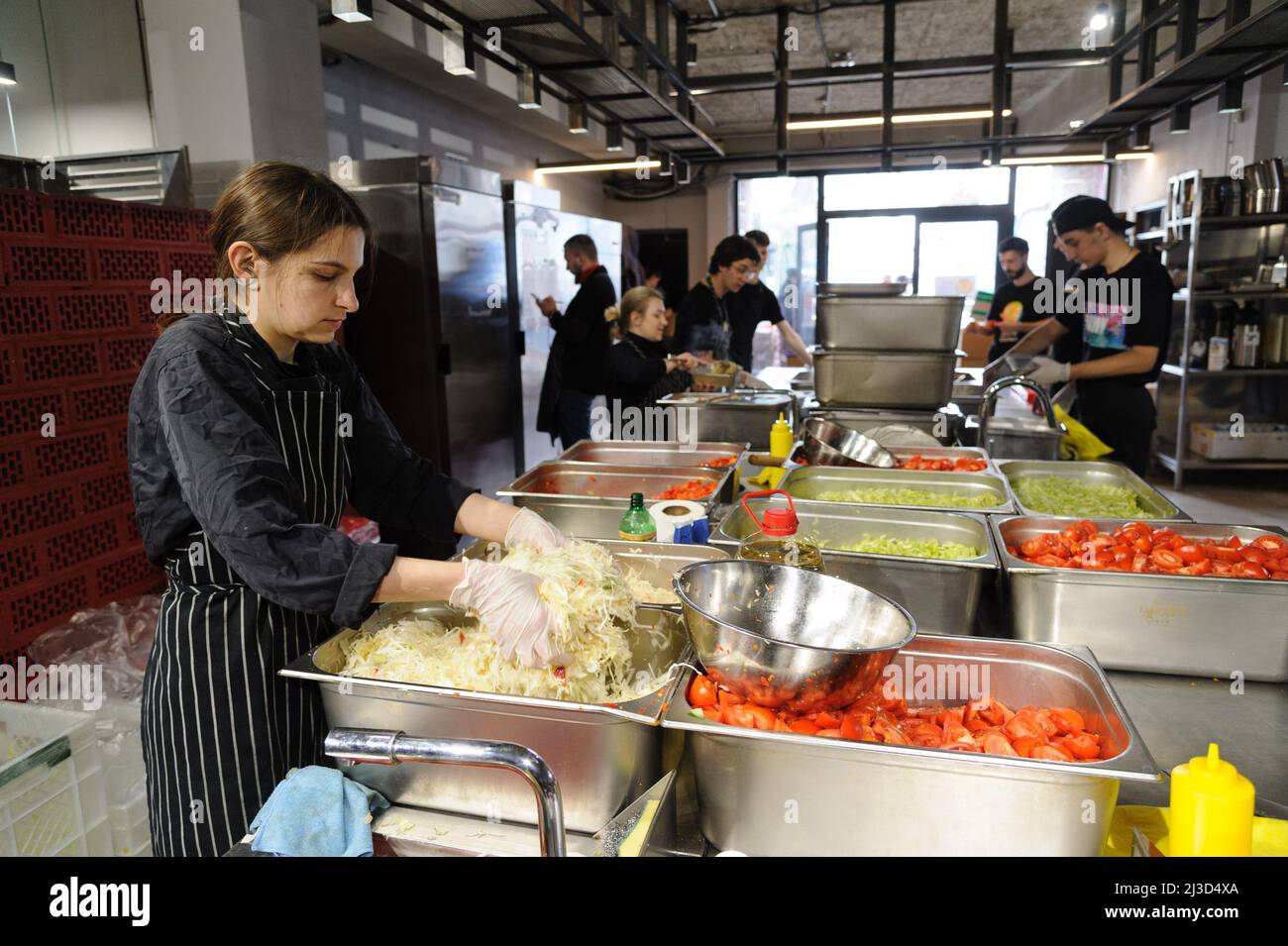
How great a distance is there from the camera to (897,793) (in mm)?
1074

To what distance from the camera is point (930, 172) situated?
1174cm

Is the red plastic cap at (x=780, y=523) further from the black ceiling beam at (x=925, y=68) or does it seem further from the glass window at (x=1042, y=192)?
the glass window at (x=1042, y=192)

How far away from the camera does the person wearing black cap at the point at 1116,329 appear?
359 centimetres

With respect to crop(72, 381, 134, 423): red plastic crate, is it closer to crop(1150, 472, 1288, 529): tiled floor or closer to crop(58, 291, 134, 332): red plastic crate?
crop(58, 291, 134, 332): red plastic crate

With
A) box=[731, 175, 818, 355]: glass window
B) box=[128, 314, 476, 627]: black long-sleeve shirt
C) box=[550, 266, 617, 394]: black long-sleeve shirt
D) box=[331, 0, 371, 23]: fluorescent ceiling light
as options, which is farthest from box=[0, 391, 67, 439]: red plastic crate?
box=[731, 175, 818, 355]: glass window

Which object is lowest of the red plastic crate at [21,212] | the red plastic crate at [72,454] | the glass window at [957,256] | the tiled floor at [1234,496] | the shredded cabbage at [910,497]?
the tiled floor at [1234,496]

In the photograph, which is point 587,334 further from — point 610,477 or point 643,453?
point 610,477

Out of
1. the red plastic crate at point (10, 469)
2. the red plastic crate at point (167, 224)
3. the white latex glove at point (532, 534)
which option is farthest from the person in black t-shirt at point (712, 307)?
the white latex glove at point (532, 534)

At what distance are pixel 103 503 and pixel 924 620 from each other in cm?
290

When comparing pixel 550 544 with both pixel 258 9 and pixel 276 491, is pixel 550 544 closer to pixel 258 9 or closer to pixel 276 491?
pixel 276 491

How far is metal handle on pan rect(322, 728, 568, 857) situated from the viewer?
95cm

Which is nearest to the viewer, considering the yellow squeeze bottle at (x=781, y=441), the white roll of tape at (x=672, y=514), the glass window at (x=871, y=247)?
the white roll of tape at (x=672, y=514)

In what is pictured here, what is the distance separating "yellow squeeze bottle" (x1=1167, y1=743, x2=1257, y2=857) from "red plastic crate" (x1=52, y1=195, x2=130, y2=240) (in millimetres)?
3461
